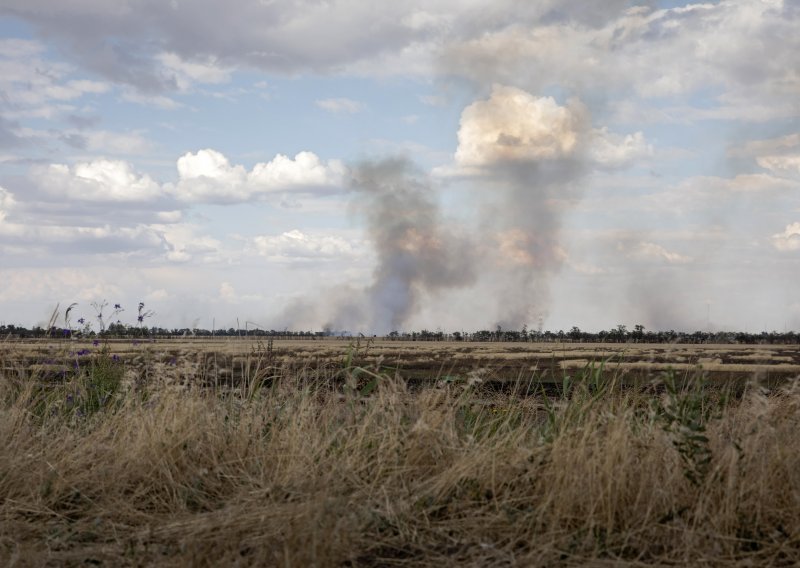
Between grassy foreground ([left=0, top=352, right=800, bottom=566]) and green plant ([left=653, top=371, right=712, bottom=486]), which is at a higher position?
green plant ([left=653, top=371, right=712, bottom=486])

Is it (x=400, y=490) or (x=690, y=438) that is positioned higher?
(x=690, y=438)

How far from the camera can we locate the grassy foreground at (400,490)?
452cm

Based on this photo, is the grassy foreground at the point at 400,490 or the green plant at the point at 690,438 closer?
the grassy foreground at the point at 400,490

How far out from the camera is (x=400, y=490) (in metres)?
5.30

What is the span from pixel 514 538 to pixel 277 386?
165 inches

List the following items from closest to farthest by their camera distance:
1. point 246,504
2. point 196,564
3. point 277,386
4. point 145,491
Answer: point 196,564 → point 246,504 → point 145,491 → point 277,386

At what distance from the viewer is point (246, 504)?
212 inches

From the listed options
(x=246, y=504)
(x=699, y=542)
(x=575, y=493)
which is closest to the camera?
(x=699, y=542)

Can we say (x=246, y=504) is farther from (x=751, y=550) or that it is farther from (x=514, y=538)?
(x=751, y=550)

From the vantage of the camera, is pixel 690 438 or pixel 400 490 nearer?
pixel 690 438

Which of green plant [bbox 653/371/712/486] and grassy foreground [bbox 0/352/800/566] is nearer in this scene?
grassy foreground [bbox 0/352/800/566]

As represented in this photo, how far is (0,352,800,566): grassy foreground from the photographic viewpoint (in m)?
4.52

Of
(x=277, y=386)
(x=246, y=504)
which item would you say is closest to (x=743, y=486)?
(x=246, y=504)

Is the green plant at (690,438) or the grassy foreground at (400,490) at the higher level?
the green plant at (690,438)
